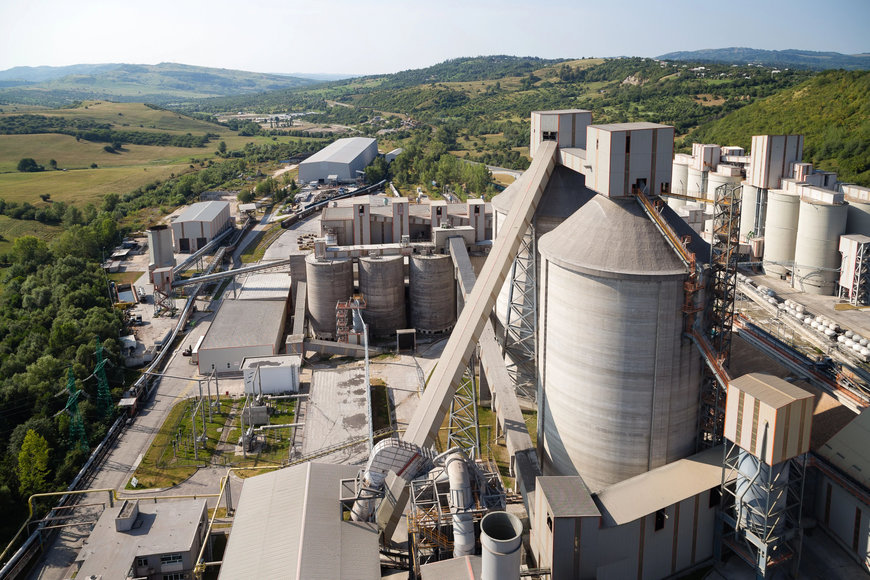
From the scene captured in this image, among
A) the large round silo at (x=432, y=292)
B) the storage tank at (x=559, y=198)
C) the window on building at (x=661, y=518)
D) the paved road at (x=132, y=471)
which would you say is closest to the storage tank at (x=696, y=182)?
the large round silo at (x=432, y=292)

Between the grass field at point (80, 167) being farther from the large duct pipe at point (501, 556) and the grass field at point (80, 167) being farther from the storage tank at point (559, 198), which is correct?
the large duct pipe at point (501, 556)

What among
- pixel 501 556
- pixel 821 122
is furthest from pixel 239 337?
pixel 821 122

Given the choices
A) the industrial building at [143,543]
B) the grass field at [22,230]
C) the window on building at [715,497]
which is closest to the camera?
the window on building at [715,497]

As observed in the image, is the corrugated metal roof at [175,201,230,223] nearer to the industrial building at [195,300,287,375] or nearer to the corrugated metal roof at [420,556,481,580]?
the industrial building at [195,300,287,375]

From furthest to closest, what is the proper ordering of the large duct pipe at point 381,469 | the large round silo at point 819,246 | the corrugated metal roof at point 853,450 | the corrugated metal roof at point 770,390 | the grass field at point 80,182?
the grass field at point 80,182 → the large round silo at point 819,246 → the large duct pipe at point 381,469 → the corrugated metal roof at point 853,450 → the corrugated metal roof at point 770,390

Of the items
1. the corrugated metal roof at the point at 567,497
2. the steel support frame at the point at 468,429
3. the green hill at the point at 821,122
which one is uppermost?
the green hill at the point at 821,122

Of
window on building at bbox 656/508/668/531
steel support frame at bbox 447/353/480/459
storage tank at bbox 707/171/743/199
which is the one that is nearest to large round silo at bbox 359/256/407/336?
steel support frame at bbox 447/353/480/459
